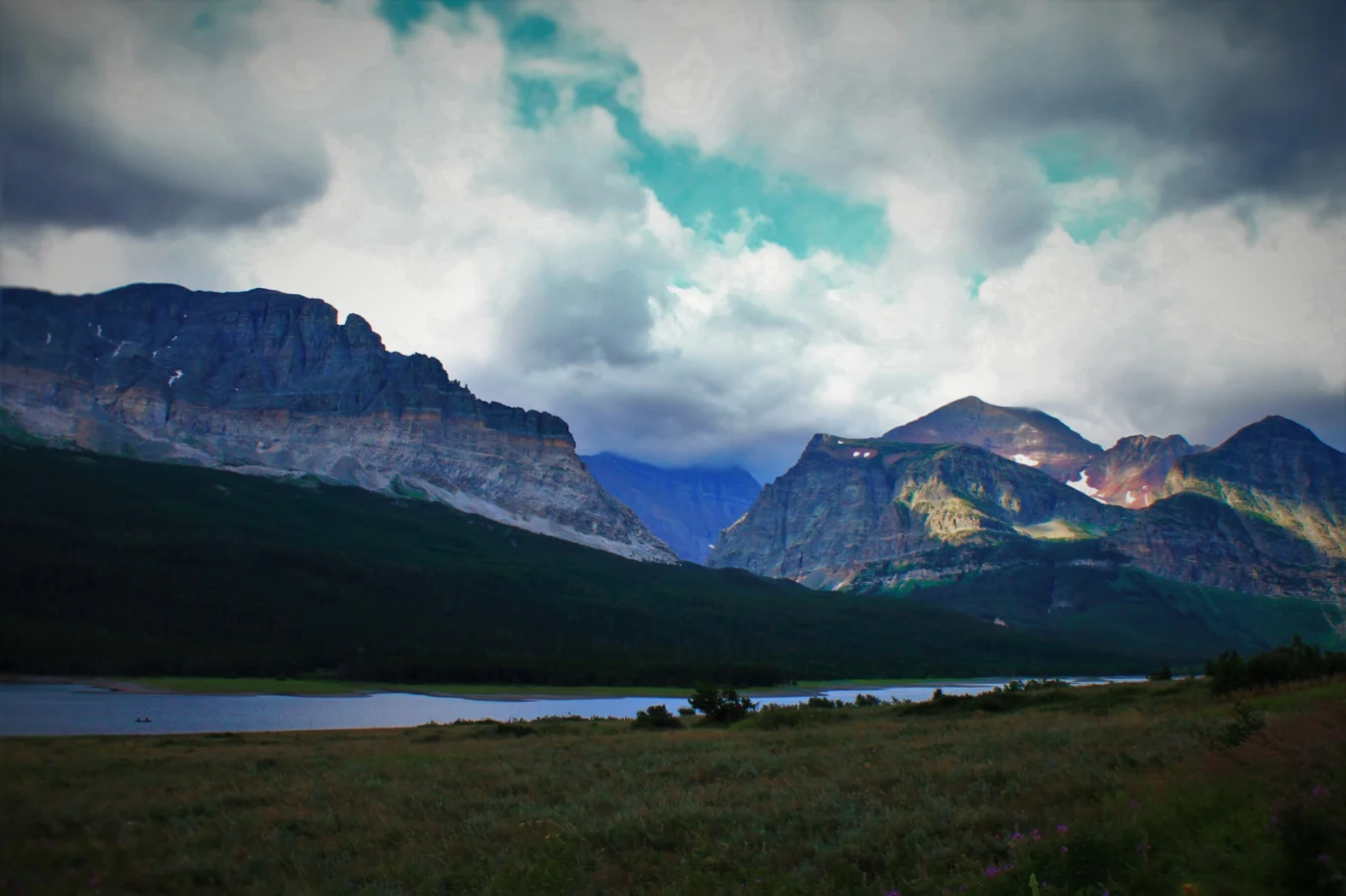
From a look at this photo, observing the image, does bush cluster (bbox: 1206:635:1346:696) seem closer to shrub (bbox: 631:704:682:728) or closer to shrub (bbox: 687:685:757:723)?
shrub (bbox: 687:685:757:723)

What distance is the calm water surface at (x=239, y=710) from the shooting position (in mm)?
74875

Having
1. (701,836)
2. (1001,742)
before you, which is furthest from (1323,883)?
(1001,742)

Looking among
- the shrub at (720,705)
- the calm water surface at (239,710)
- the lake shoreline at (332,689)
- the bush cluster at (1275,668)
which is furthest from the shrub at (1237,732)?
the lake shoreline at (332,689)

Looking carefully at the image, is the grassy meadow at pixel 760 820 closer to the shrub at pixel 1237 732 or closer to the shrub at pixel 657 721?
the shrub at pixel 1237 732

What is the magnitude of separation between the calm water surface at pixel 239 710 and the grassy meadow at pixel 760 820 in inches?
1963

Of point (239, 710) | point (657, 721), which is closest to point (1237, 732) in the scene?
point (657, 721)

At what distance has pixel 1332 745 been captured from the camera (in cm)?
1461

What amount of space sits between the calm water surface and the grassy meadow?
49.9 m

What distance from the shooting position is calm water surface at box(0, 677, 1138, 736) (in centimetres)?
7488

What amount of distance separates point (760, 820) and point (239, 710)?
102114mm

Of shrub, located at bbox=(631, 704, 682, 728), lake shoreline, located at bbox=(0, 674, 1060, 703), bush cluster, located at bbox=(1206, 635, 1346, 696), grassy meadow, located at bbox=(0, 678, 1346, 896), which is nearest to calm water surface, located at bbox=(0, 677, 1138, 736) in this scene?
lake shoreline, located at bbox=(0, 674, 1060, 703)

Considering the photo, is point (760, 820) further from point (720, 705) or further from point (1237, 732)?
point (720, 705)

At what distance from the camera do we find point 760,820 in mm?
17312

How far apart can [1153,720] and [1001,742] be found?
18.4 feet
